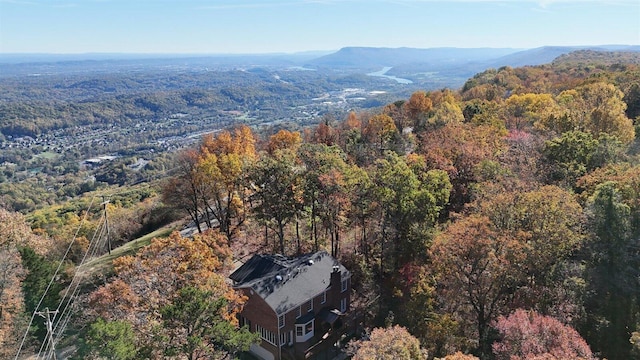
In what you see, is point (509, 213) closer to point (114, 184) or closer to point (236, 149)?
point (236, 149)

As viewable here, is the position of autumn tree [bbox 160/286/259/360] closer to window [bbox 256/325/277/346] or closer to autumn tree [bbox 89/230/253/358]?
autumn tree [bbox 89/230/253/358]

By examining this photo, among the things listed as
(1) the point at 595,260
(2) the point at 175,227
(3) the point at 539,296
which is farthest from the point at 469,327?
(2) the point at 175,227

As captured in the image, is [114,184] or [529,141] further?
[114,184]

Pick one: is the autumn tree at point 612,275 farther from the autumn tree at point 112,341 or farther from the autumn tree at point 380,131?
the autumn tree at point 380,131

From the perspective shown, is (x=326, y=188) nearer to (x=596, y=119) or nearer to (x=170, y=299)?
(x=170, y=299)

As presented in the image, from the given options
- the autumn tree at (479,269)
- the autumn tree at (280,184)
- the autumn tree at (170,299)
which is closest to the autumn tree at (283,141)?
the autumn tree at (280,184)

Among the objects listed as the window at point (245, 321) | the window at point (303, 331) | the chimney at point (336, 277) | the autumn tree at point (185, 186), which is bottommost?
the window at point (303, 331)
